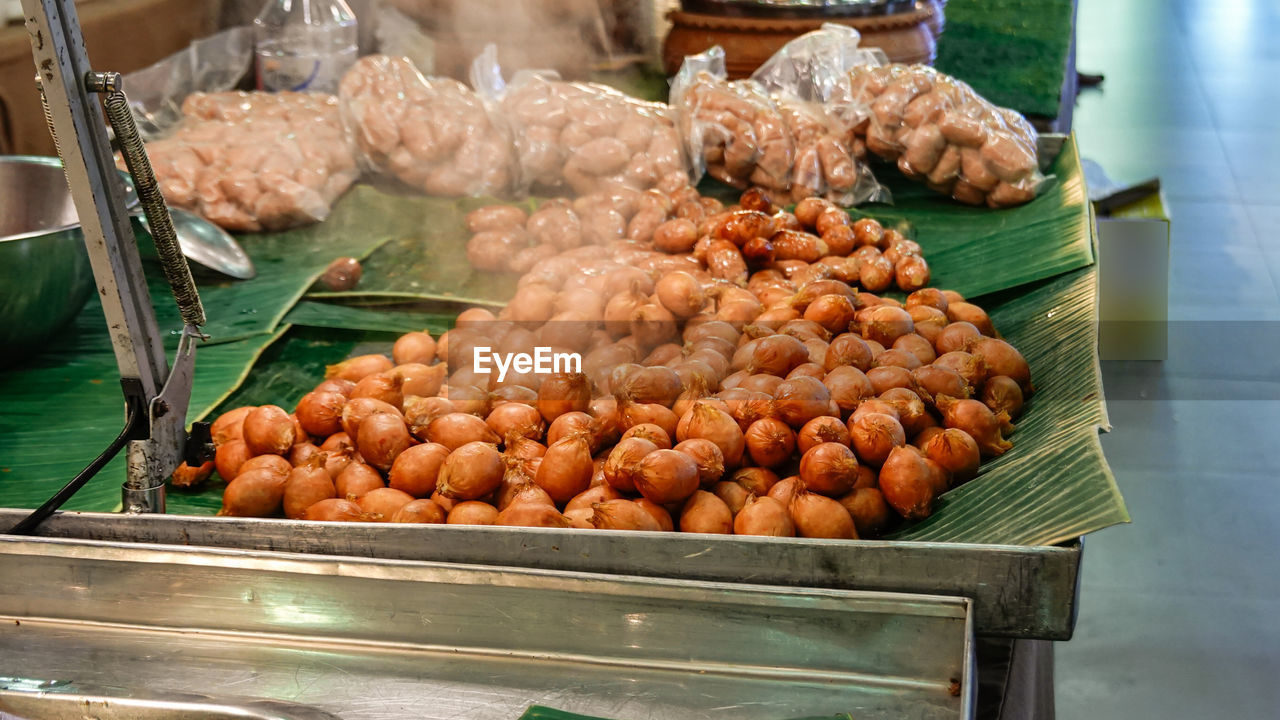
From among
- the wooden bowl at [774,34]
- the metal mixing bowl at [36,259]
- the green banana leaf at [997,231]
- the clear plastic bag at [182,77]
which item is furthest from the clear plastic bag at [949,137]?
the clear plastic bag at [182,77]

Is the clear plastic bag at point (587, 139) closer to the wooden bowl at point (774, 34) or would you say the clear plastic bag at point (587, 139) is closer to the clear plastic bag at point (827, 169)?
the clear plastic bag at point (827, 169)

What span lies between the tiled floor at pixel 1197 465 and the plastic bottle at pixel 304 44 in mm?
2692

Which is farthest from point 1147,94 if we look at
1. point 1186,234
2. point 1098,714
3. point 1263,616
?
point 1098,714

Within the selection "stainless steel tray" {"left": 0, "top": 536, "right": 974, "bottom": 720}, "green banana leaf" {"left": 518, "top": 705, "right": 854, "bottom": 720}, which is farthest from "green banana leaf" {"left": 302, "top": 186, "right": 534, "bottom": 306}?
"green banana leaf" {"left": 518, "top": 705, "right": 854, "bottom": 720}

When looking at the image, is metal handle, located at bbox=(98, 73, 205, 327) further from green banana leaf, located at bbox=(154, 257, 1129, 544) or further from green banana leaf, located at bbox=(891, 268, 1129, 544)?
green banana leaf, located at bbox=(891, 268, 1129, 544)

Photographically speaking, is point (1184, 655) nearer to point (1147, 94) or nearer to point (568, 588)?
point (568, 588)

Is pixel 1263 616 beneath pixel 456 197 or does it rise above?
beneath

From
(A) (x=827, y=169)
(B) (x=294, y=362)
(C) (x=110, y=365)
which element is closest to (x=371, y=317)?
(B) (x=294, y=362)

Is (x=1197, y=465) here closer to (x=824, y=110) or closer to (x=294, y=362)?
(x=824, y=110)

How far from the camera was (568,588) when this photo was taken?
1036 millimetres

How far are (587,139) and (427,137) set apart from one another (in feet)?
1.40

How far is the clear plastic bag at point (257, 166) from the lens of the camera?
8.42 feet

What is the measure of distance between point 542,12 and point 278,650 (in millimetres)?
2668

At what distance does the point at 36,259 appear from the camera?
182 cm
